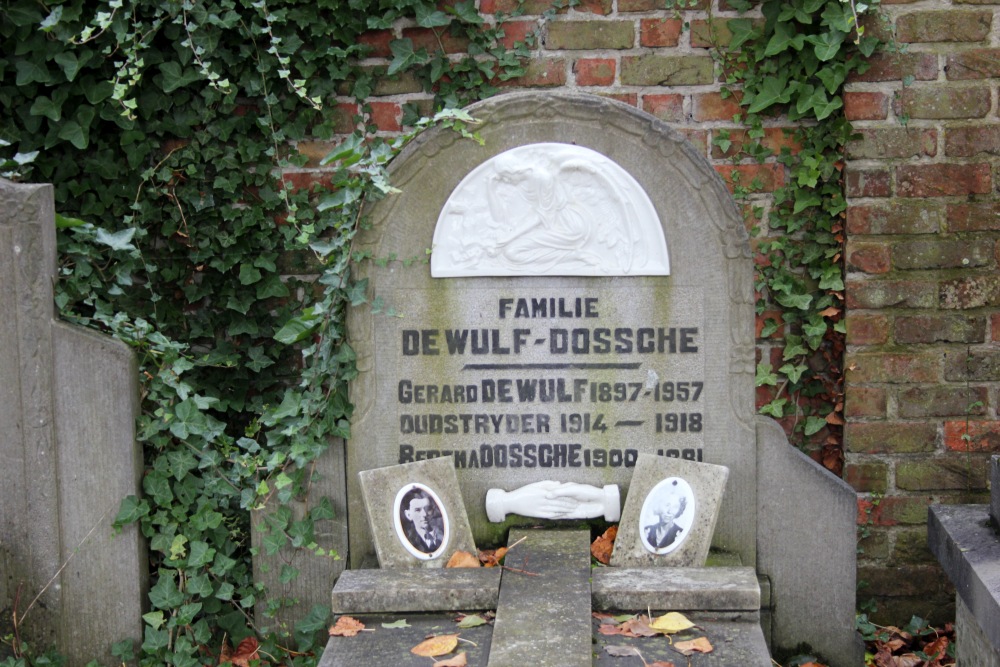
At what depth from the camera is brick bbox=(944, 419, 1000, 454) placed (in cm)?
354

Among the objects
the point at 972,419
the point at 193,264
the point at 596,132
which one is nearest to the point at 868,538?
the point at 972,419

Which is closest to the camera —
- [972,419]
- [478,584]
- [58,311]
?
[478,584]

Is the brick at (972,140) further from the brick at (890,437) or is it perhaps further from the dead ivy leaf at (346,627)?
the dead ivy leaf at (346,627)

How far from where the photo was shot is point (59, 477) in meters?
2.92

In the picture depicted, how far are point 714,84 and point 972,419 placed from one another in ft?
4.44

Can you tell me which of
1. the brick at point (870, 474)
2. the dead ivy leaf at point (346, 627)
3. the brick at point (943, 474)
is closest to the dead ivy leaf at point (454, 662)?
the dead ivy leaf at point (346, 627)

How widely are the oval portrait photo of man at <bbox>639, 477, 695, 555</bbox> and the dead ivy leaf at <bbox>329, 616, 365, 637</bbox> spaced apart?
778mm

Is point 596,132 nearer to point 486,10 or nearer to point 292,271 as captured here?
point 486,10

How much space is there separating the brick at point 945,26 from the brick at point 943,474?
1.32 metres

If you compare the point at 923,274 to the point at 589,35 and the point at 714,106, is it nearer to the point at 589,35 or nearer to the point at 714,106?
the point at 714,106

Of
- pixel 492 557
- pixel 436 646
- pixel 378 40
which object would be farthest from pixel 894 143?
pixel 436 646

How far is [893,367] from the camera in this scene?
3.53m

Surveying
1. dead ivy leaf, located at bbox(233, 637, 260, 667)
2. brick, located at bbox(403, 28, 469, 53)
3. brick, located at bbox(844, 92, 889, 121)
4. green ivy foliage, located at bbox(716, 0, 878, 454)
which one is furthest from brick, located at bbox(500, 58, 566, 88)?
dead ivy leaf, located at bbox(233, 637, 260, 667)

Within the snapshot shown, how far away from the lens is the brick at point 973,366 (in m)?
3.50
